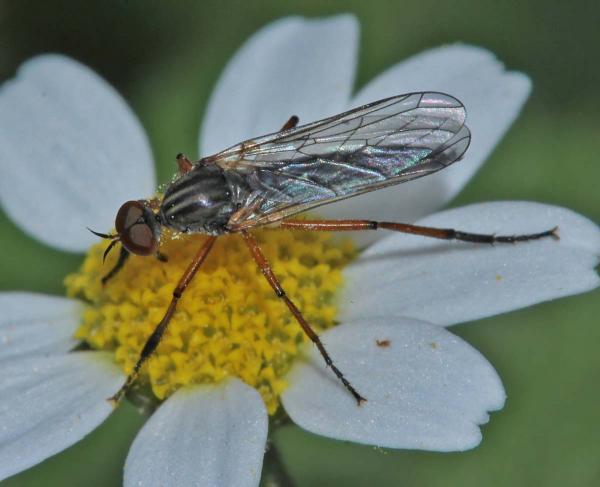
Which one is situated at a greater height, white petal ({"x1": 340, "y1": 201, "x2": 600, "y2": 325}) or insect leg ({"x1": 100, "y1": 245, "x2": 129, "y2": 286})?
insect leg ({"x1": 100, "y1": 245, "x2": 129, "y2": 286})

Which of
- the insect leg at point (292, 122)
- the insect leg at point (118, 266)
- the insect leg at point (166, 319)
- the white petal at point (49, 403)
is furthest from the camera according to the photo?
the insect leg at point (292, 122)

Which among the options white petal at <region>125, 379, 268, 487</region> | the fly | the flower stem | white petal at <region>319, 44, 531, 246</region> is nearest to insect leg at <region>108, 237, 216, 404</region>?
the fly

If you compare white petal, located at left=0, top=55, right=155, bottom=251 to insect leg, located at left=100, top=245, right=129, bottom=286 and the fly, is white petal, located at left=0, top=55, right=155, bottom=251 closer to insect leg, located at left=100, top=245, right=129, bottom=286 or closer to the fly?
insect leg, located at left=100, top=245, right=129, bottom=286

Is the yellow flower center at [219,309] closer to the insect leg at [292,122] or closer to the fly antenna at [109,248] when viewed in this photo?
the fly antenna at [109,248]

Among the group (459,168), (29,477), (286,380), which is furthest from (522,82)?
(29,477)

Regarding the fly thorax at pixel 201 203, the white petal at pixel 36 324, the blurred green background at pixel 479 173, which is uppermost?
the fly thorax at pixel 201 203

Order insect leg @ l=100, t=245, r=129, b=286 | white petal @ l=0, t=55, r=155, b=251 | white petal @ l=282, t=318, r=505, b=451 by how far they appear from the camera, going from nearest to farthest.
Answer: white petal @ l=282, t=318, r=505, b=451
insect leg @ l=100, t=245, r=129, b=286
white petal @ l=0, t=55, r=155, b=251

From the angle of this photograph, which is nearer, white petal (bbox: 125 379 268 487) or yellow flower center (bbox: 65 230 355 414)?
white petal (bbox: 125 379 268 487)

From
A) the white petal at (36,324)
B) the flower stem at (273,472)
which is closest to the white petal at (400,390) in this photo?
the flower stem at (273,472)
